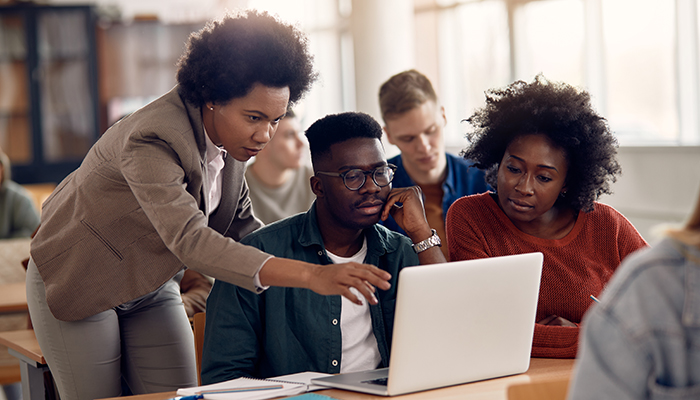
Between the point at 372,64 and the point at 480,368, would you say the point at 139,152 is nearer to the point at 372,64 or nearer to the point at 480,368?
the point at 480,368

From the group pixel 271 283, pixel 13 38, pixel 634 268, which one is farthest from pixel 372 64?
pixel 634 268

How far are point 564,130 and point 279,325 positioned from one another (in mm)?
1001

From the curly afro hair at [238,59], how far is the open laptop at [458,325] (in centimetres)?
69

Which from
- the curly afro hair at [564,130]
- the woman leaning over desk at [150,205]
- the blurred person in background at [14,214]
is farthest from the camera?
the blurred person in background at [14,214]

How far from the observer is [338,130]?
73.2 inches

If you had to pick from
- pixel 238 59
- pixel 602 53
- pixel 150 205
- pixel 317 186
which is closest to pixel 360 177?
pixel 317 186

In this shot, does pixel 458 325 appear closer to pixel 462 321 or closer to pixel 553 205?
pixel 462 321

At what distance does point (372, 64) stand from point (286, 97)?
4.12 m

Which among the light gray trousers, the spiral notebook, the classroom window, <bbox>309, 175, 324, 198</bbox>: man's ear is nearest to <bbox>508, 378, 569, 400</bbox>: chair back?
the spiral notebook

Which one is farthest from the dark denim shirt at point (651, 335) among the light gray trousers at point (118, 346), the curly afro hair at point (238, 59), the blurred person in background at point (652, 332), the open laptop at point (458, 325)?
the light gray trousers at point (118, 346)

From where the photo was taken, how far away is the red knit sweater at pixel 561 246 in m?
1.87

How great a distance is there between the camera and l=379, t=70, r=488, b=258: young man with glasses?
2.89 metres

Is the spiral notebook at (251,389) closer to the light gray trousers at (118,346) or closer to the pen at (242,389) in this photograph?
the pen at (242,389)

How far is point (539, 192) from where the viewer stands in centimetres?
197
